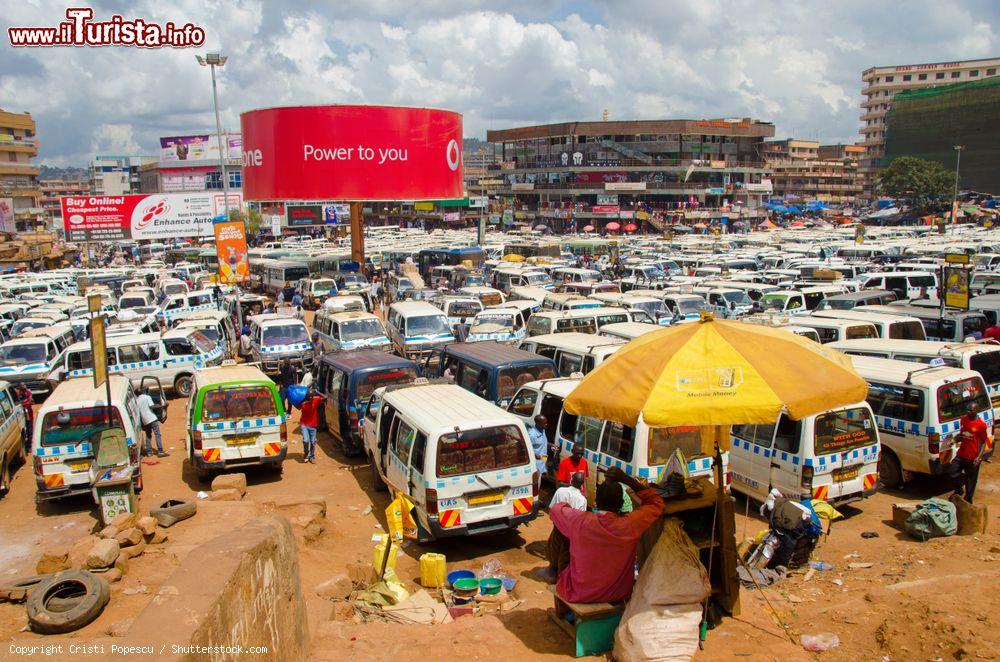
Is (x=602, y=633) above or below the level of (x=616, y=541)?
below

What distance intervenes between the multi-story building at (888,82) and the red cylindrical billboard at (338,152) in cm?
10387

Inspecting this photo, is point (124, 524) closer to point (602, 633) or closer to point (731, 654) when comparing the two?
point (602, 633)

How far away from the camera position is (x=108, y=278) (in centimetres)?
4044

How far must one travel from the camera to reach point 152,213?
5141 cm

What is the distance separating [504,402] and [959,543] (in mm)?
6678

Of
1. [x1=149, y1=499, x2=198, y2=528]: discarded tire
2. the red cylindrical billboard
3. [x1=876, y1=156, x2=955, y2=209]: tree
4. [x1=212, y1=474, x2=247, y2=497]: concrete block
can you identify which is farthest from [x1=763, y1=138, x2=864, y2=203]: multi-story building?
[x1=149, y1=499, x2=198, y2=528]: discarded tire

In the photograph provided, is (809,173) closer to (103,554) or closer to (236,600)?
(103,554)

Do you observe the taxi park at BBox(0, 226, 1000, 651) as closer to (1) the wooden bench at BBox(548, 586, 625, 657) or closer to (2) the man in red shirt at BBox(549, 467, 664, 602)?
(2) the man in red shirt at BBox(549, 467, 664, 602)

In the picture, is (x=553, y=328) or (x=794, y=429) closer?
(x=794, y=429)

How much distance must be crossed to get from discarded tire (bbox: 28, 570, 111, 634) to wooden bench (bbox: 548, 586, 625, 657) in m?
4.20

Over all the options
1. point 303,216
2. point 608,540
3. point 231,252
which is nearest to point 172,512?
point 608,540

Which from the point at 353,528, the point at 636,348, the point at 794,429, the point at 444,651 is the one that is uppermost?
the point at 636,348

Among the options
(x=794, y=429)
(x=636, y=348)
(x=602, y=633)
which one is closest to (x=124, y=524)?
(x=602, y=633)

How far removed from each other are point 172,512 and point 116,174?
154 metres
